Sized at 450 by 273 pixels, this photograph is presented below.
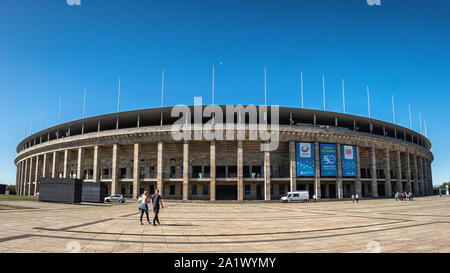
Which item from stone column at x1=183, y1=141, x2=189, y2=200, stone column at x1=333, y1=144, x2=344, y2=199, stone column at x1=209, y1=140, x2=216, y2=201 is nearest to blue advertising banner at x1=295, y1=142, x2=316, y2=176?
stone column at x1=333, y1=144, x2=344, y2=199

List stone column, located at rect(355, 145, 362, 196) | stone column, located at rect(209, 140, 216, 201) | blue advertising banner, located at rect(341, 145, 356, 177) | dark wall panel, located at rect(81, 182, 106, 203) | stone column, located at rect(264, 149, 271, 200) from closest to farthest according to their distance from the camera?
1. dark wall panel, located at rect(81, 182, 106, 203)
2. stone column, located at rect(209, 140, 216, 201)
3. stone column, located at rect(264, 149, 271, 200)
4. blue advertising banner, located at rect(341, 145, 356, 177)
5. stone column, located at rect(355, 145, 362, 196)

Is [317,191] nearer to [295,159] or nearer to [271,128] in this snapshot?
[295,159]

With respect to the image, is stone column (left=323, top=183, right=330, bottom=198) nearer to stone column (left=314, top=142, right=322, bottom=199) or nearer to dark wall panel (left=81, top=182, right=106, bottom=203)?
stone column (left=314, top=142, right=322, bottom=199)

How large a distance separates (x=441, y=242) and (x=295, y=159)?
3723 centimetres

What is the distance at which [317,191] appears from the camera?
4512 cm

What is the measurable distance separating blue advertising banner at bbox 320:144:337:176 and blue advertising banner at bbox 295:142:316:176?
1882mm

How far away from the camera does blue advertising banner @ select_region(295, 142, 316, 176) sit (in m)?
45.4

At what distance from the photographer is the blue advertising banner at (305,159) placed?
45.4 metres

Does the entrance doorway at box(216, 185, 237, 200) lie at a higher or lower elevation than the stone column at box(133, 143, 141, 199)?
lower

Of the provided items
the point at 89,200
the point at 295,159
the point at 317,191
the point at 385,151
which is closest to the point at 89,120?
the point at 89,200

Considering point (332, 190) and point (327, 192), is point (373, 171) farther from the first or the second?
point (327, 192)

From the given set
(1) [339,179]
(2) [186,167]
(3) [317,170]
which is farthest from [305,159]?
(2) [186,167]

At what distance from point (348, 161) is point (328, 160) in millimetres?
4586

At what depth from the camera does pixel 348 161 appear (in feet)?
160
